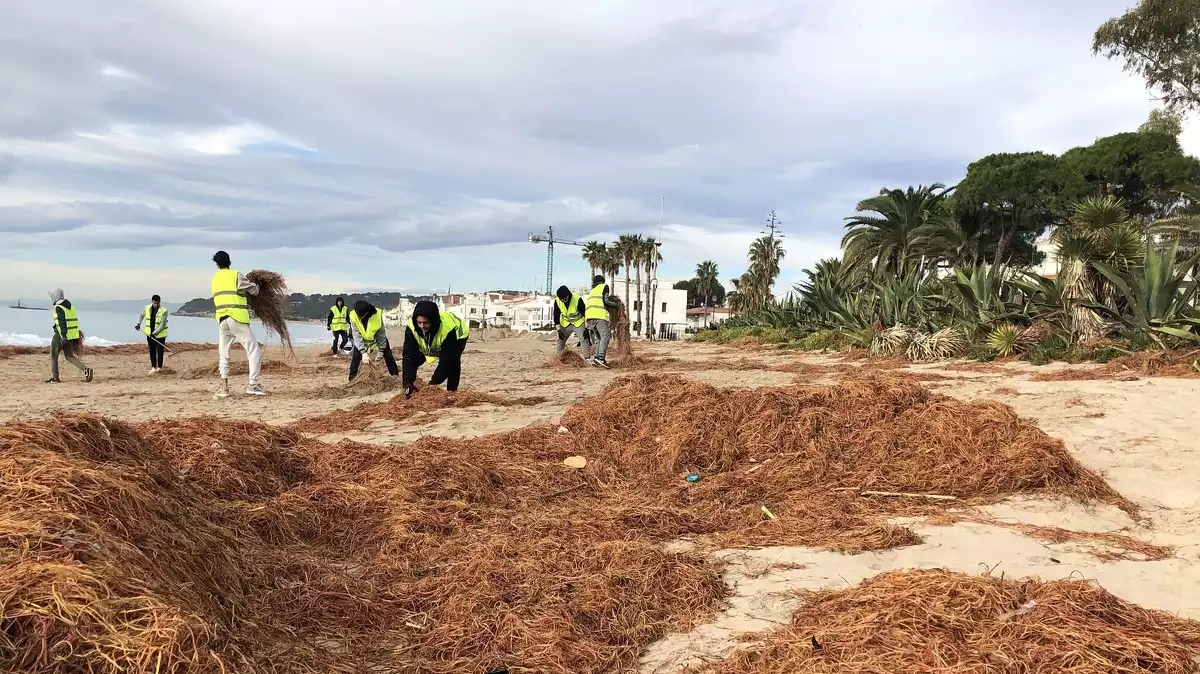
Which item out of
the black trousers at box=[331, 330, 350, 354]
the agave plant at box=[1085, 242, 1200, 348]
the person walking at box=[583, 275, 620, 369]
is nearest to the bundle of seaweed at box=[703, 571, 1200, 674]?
the agave plant at box=[1085, 242, 1200, 348]

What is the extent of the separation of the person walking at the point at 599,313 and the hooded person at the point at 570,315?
0.12m

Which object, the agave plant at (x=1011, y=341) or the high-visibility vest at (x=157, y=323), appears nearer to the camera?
the agave plant at (x=1011, y=341)

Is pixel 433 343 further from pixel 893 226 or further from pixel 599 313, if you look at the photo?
pixel 893 226

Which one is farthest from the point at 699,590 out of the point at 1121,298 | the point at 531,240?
the point at 531,240

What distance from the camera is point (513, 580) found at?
331 centimetres

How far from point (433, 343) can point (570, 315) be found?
20.2 ft

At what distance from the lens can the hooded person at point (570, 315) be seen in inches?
557

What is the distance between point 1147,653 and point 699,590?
1568 mm

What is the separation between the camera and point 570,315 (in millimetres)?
14258

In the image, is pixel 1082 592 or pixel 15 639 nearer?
pixel 15 639

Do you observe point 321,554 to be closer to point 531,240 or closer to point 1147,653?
point 1147,653

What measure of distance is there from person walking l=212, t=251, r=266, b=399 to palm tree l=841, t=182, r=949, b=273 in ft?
83.8

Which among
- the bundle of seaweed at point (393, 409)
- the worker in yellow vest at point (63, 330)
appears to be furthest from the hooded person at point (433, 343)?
the worker in yellow vest at point (63, 330)

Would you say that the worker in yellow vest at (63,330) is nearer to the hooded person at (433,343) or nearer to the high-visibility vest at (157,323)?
the high-visibility vest at (157,323)
